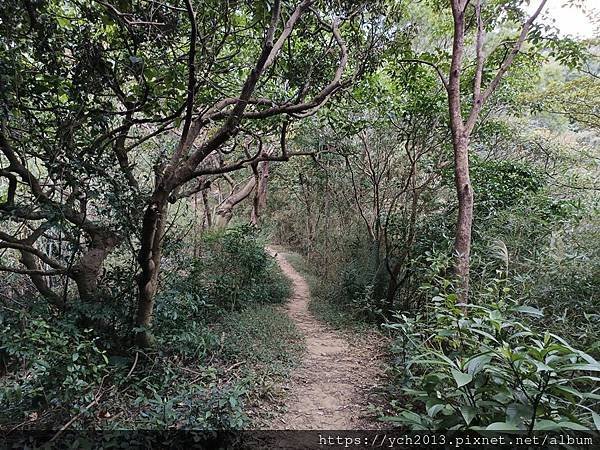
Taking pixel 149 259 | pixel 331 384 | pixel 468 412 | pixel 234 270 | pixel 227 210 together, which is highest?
pixel 227 210

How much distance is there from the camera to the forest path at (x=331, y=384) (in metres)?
2.87

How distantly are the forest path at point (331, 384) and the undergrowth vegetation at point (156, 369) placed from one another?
0.20 metres

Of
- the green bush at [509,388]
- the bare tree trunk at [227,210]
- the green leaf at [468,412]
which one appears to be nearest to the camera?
the green bush at [509,388]

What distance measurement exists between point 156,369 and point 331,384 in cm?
169

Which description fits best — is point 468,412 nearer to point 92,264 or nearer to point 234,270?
point 92,264

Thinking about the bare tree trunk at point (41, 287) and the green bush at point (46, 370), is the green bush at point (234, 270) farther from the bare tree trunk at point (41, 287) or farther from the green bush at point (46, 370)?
the green bush at point (46, 370)

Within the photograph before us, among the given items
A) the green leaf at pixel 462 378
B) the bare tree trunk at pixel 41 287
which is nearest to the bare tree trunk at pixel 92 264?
the bare tree trunk at pixel 41 287

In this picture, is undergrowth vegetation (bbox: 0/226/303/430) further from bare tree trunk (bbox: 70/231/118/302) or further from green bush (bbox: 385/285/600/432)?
green bush (bbox: 385/285/600/432)

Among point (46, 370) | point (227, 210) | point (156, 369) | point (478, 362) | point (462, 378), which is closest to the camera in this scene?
point (462, 378)

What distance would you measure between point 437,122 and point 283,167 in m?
6.31

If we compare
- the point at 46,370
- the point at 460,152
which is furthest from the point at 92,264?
the point at 460,152

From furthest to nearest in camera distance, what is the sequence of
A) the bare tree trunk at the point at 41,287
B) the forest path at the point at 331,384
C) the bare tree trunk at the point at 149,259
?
the bare tree trunk at the point at 41,287 → the forest path at the point at 331,384 → the bare tree trunk at the point at 149,259

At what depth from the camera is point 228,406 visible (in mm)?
2441

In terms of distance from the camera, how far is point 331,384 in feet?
11.7
